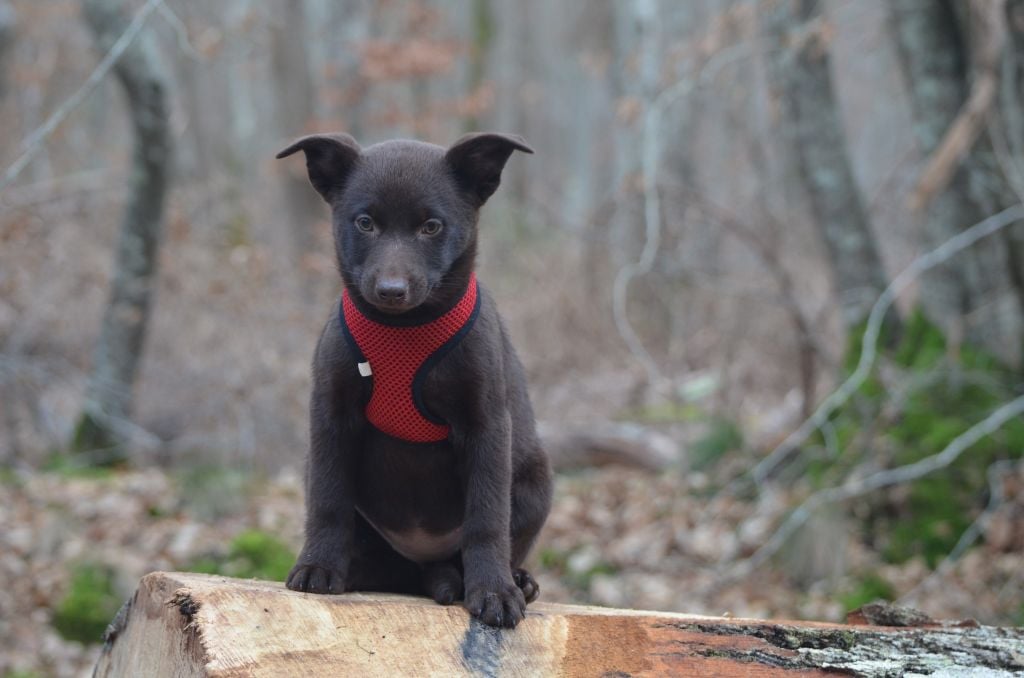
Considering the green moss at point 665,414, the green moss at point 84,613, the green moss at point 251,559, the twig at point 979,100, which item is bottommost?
the green moss at point 84,613

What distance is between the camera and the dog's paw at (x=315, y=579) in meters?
3.38

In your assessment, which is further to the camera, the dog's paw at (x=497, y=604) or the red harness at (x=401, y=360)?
the red harness at (x=401, y=360)

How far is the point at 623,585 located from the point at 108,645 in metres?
4.60

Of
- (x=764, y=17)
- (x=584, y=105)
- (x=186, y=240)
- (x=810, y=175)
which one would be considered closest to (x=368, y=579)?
(x=810, y=175)

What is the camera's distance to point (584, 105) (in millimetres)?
42688

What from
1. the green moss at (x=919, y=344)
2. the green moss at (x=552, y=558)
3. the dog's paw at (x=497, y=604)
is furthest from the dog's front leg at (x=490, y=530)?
the green moss at (x=919, y=344)

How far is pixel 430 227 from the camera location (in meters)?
3.62

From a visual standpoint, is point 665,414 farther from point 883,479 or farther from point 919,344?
point 883,479

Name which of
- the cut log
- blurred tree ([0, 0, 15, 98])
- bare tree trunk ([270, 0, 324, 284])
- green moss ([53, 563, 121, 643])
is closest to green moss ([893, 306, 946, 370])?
the cut log

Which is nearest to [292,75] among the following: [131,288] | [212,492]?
[131,288]

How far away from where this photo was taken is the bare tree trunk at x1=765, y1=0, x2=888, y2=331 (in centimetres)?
901

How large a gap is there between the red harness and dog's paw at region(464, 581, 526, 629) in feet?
2.02

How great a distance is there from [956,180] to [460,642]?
21.1 feet

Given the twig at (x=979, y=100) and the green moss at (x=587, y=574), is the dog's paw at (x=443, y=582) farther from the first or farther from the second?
the twig at (x=979, y=100)
